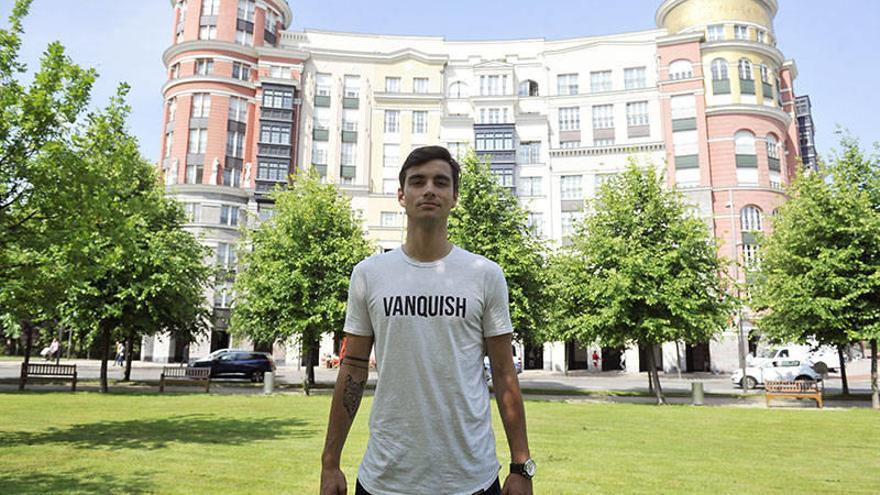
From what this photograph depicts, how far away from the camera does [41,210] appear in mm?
11273

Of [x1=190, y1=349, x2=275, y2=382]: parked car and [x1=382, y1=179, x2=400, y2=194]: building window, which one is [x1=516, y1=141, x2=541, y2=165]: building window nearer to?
[x1=382, y1=179, x2=400, y2=194]: building window

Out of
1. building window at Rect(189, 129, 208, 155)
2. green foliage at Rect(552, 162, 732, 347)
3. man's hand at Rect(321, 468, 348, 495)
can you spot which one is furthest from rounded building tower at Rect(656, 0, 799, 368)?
man's hand at Rect(321, 468, 348, 495)

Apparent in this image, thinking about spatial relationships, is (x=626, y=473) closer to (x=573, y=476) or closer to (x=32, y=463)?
(x=573, y=476)

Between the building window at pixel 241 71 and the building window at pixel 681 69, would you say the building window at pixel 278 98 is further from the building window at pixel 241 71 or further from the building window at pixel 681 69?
the building window at pixel 681 69

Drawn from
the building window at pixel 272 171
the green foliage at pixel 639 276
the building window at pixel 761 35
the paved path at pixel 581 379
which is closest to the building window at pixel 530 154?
the paved path at pixel 581 379

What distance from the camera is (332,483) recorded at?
262cm

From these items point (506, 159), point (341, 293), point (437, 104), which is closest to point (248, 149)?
point (437, 104)

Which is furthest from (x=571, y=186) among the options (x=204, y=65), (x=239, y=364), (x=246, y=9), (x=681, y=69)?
(x=204, y=65)

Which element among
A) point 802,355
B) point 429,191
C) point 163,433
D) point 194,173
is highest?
point 194,173

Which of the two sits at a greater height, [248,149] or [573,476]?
[248,149]

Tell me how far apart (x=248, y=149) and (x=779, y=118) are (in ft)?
160

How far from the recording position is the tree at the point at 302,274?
25.6 metres

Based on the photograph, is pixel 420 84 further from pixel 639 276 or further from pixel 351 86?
pixel 639 276

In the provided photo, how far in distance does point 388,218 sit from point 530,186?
45.0ft
